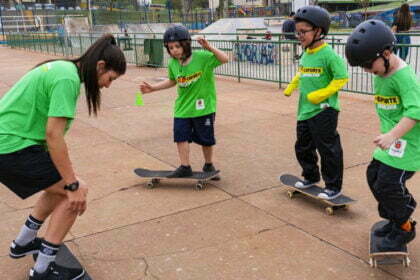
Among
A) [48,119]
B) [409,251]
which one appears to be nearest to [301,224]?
[409,251]

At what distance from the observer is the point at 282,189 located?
16.3 ft

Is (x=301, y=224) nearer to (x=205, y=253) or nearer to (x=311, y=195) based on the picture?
(x=311, y=195)

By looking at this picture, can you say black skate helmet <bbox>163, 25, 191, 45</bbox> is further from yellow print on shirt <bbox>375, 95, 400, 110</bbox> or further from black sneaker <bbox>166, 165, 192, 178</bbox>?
yellow print on shirt <bbox>375, 95, 400, 110</bbox>

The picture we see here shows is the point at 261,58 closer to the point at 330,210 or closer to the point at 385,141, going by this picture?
the point at 330,210

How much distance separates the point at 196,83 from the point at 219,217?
56.6 inches

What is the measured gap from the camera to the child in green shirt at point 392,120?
9.82ft

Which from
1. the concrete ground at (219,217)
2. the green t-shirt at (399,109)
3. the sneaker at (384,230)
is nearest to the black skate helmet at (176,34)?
the concrete ground at (219,217)

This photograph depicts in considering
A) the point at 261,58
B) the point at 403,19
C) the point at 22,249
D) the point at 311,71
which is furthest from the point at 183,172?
the point at 261,58

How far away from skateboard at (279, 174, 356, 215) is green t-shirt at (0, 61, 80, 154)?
2.43 m

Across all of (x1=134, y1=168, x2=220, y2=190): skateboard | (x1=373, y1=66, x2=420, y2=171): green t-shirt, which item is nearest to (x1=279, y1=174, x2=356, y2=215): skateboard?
(x1=134, y1=168, x2=220, y2=190): skateboard

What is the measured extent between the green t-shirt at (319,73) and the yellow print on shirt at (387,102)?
844mm

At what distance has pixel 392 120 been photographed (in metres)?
3.22

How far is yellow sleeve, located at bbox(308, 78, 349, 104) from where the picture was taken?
4043mm

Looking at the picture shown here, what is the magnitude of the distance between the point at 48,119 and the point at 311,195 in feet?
8.53
